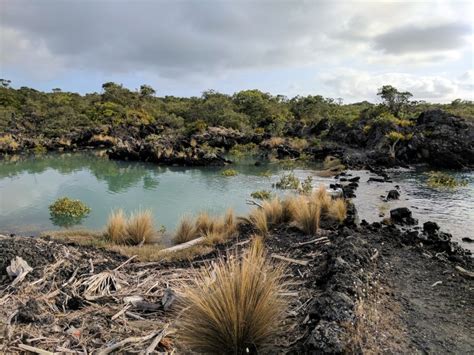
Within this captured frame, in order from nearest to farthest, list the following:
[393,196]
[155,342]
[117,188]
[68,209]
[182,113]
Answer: [155,342] → [68,209] → [393,196] → [117,188] → [182,113]

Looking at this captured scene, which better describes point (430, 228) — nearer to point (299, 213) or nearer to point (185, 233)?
point (299, 213)

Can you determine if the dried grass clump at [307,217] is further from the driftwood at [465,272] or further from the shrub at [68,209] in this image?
the shrub at [68,209]

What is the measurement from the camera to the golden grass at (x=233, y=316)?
147 inches

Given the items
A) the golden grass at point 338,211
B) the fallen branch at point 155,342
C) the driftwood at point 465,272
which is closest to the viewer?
the fallen branch at point 155,342

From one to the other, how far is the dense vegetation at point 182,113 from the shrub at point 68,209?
96.1 ft

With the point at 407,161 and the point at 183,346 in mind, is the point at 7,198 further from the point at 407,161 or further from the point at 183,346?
the point at 407,161

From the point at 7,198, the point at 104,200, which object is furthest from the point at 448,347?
the point at 7,198

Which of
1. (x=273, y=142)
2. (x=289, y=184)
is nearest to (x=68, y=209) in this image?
(x=289, y=184)

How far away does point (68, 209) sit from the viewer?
13.1 metres

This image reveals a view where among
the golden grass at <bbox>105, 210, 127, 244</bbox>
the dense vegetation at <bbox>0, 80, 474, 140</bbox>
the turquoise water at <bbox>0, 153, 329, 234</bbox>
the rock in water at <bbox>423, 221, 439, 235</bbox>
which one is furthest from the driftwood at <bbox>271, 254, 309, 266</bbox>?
the dense vegetation at <bbox>0, 80, 474, 140</bbox>

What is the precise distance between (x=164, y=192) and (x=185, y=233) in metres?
8.03

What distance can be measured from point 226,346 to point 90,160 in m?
28.5

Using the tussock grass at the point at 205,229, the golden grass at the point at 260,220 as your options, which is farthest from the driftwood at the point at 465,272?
the tussock grass at the point at 205,229

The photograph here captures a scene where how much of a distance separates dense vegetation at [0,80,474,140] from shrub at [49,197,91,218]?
2929cm
